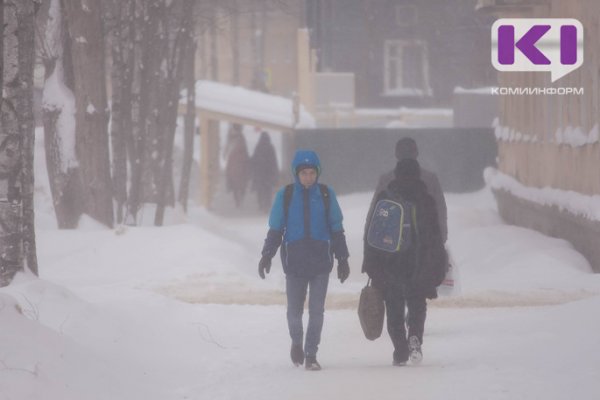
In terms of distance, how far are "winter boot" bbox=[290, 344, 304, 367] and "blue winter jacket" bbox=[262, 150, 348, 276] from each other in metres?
0.64

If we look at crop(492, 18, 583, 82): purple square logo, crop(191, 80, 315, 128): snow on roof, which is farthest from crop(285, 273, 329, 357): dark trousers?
crop(191, 80, 315, 128): snow on roof

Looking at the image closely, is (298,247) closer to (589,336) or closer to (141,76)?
(589,336)

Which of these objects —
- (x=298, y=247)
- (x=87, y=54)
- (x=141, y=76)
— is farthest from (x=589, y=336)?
(x=141, y=76)

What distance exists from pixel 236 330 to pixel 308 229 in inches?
117

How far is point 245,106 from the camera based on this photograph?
117 ft

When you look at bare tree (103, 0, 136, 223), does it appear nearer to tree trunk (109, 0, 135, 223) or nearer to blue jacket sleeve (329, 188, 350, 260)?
tree trunk (109, 0, 135, 223)

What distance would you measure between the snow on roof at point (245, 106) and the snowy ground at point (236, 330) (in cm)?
1527

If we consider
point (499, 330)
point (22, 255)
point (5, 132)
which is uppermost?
point (5, 132)

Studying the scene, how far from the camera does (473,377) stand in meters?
8.93

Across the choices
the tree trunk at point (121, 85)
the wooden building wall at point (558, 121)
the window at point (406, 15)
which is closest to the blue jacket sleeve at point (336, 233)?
the wooden building wall at point (558, 121)

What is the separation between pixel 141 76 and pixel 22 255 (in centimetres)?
1243

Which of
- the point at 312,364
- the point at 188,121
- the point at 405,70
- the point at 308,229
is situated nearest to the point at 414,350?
the point at 312,364

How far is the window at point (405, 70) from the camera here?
5128 centimetres

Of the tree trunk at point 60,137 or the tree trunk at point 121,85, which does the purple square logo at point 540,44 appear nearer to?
the tree trunk at point 121,85
